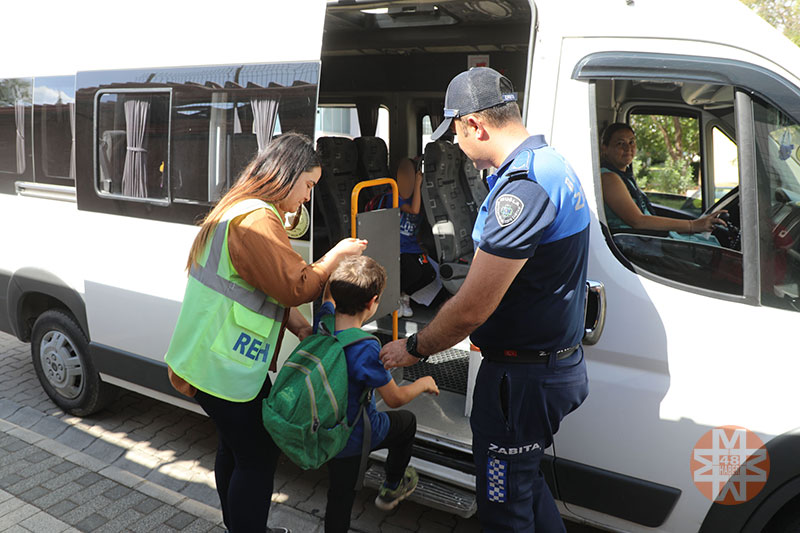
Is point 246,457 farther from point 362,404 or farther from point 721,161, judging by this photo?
point 721,161

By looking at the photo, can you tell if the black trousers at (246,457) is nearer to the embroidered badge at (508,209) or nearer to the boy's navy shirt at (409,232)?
the embroidered badge at (508,209)

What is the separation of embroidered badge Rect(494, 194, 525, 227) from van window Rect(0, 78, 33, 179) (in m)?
3.52

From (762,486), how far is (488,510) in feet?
3.19

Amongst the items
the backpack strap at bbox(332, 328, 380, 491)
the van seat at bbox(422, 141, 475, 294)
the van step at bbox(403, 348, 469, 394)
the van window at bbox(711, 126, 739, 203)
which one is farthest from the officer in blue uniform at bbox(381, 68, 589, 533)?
the van seat at bbox(422, 141, 475, 294)

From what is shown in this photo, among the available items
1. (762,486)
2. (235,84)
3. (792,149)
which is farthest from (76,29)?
(762,486)

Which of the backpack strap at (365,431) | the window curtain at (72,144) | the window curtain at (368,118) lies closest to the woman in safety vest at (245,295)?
the backpack strap at (365,431)

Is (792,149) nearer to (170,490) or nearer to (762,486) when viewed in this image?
(762,486)

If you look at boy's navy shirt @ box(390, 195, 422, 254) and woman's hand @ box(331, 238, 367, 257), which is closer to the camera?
woman's hand @ box(331, 238, 367, 257)

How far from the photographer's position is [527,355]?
7.38ft

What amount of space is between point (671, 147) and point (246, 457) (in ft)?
14.8

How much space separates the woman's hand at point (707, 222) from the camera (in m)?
3.04

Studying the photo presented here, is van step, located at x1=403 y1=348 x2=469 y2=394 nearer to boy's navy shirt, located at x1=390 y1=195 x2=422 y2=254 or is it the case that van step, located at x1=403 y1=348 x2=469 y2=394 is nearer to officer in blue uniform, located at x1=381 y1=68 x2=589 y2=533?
boy's navy shirt, located at x1=390 y1=195 x2=422 y2=254

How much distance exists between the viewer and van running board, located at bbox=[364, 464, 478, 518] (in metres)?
2.82

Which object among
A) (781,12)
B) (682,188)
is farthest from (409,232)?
(781,12)
